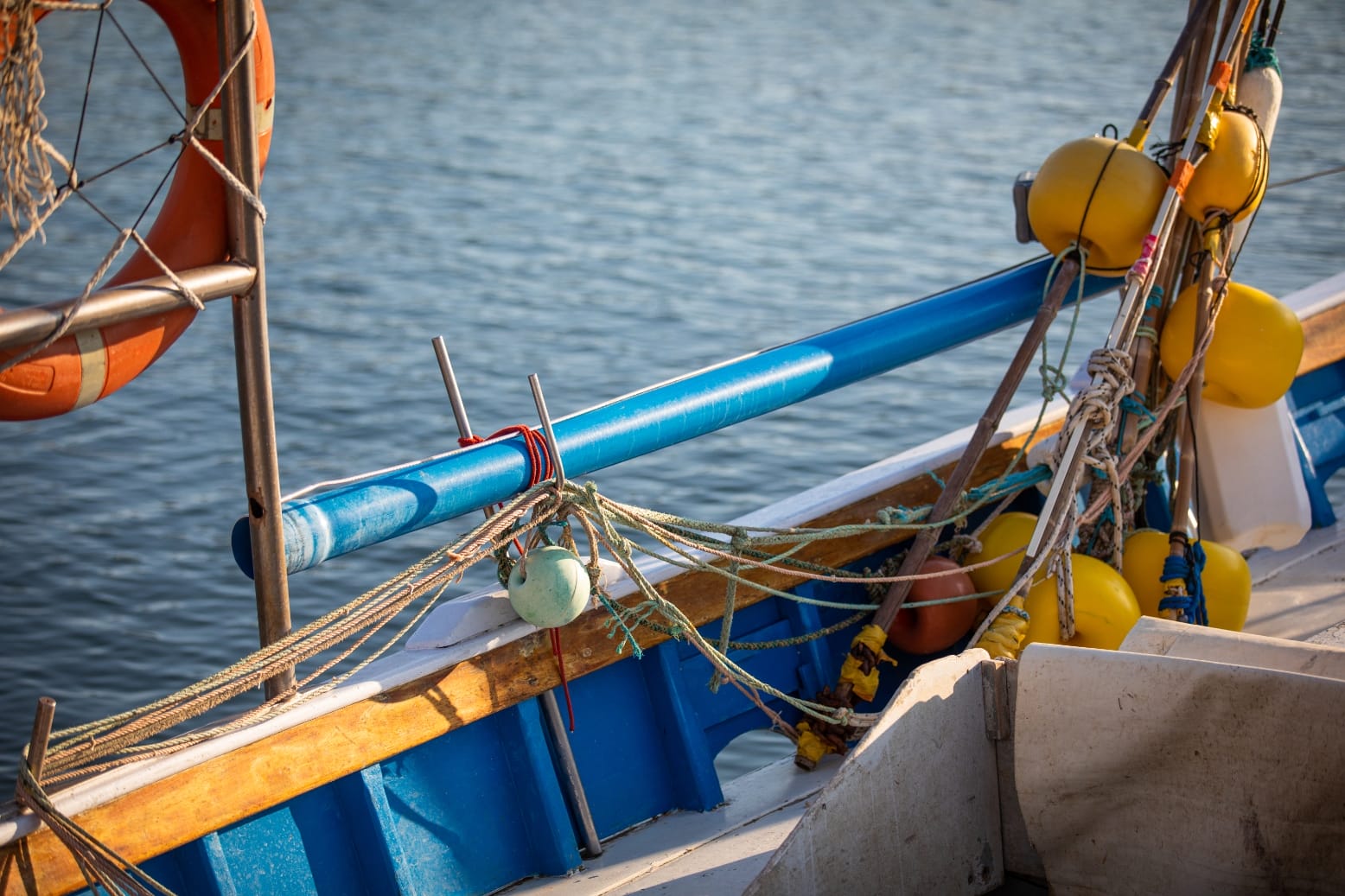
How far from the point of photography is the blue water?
20.5ft

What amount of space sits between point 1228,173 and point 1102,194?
32 cm

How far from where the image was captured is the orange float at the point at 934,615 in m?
3.36

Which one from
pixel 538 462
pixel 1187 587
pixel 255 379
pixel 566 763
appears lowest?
pixel 1187 587

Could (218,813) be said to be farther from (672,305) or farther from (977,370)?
(672,305)

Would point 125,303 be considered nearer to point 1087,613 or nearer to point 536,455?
point 536,455

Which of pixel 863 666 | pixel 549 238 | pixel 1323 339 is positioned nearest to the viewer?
pixel 863 666

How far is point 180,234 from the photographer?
2.50m

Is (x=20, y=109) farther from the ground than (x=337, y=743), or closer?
farther from the ground

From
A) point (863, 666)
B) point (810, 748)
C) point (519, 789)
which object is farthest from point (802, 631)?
point (519, 789)

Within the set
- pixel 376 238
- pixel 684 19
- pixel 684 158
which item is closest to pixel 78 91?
pixel 376 238

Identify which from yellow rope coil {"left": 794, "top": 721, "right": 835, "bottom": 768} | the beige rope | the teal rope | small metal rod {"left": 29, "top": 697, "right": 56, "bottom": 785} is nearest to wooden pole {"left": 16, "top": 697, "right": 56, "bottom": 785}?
small metal rod {"left": 29, "top": 697, "right": 56, "bottom": 785}

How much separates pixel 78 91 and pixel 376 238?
185 inches

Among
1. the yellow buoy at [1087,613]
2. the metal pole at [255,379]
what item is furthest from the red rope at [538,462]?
the yellow buoy at [1087,613]

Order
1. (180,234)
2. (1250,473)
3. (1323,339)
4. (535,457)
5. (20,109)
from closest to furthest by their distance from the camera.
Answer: (20,109) → (180,234) → (535,457) → (1250,473) → (1323,339)
